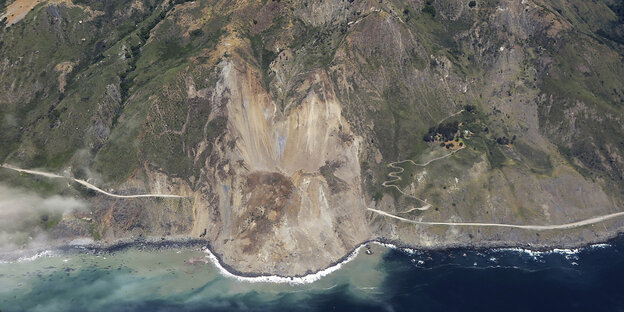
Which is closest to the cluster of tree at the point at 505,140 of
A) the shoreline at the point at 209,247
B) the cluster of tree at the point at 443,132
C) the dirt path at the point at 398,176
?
the cluster of tree at the point at 443,132

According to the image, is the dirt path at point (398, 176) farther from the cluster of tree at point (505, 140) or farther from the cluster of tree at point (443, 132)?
the cluster of tree at point (505, 140)

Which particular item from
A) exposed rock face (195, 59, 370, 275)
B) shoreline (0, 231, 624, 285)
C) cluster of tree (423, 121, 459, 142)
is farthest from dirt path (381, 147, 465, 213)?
shoreline (0, 231, 624, 285)

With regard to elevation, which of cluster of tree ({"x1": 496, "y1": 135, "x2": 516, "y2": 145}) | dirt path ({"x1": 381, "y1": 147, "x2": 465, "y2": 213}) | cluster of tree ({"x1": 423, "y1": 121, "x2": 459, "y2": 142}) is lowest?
dirt path ({"x1": 381, "y1": 147, "x2": 465, "y2": 213})

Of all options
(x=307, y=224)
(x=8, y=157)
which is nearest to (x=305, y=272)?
(x=307, y=224)

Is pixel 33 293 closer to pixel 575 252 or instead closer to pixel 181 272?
pixel 181 272

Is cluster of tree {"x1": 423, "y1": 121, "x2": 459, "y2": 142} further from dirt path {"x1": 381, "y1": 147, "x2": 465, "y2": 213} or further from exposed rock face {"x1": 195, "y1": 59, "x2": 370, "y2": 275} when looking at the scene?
exposed rock face {"x1": 195, "y1": 59, "x2": 370, "y2": 275}

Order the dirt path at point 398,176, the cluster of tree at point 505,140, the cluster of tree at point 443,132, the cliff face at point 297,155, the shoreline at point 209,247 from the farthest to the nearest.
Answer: the cluster of tree at point 505,140
the cluster of tree at point 443,132
the dirt path at point 398,176
the cliff face at point 297,155
the shoreline at point 209,247
